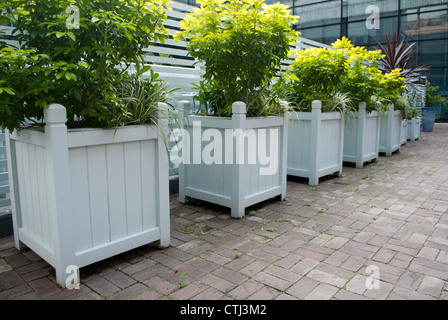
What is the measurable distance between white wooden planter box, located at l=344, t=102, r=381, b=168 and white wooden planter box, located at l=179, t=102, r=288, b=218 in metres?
2.22

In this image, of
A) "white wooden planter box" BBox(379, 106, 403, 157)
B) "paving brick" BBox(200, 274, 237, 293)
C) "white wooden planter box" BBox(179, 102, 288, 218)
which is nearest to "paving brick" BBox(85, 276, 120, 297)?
"paving brick" BBox(200, 274, 237, 293)

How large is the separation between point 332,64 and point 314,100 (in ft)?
1.65

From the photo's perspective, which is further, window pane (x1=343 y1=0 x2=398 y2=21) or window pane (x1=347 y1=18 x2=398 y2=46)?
window pane (x1=347 y1=18 x2=398 y2=46)

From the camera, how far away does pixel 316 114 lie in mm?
4340

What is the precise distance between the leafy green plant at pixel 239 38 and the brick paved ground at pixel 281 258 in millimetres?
1175

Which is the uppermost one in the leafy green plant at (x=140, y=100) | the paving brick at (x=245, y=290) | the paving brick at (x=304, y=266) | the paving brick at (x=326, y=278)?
the leafy green plant at (x=140, y=100)

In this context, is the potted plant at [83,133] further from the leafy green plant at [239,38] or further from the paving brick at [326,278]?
the paving brick at [326,278]

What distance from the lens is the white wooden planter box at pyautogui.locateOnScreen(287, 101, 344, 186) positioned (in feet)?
14.4

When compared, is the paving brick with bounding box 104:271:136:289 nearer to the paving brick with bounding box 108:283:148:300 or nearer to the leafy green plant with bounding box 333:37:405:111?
the paving brick with bounding box 108:283:148:300

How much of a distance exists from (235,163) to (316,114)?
1.61 m

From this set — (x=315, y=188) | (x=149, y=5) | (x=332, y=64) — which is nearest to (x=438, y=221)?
(x=315, y=188)

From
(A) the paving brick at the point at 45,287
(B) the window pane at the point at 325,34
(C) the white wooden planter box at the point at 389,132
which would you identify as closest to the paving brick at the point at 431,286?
(A) the paving brick at the point at 45,287

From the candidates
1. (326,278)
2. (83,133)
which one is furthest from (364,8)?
(83,133)

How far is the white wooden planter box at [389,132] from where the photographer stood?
21.6 ft
